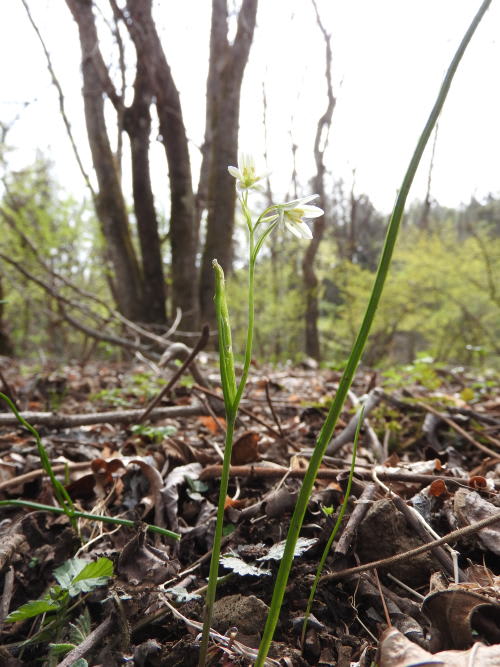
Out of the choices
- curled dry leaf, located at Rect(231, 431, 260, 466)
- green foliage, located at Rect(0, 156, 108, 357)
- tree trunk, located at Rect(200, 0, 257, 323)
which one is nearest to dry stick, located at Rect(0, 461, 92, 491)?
curled dry leaf, located at Rect(231, 431, 260, 466)

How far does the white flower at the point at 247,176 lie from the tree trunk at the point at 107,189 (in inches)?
225

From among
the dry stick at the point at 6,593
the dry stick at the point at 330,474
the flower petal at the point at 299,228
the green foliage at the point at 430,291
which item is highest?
the green foliage at the point at 430,291

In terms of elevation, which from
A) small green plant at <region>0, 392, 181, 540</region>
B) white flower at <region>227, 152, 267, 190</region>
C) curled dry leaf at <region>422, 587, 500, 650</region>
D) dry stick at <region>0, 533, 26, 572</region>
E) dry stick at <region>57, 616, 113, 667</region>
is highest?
white flower at <region>227, 152, 267, 190</region>

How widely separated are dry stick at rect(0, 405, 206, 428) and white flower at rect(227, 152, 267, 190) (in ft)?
4.44

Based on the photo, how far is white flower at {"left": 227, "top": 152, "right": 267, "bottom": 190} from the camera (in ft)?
2.66

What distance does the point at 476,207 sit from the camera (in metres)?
24.0

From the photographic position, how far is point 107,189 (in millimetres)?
6230

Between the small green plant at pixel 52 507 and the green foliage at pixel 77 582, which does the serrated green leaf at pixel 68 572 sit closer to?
the green foliage at pixel 77 582

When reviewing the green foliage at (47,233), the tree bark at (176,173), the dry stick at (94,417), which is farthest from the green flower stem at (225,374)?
the green foliage at (47,233)

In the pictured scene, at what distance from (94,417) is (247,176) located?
144cm

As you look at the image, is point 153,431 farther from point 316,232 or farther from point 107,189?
point 316,232

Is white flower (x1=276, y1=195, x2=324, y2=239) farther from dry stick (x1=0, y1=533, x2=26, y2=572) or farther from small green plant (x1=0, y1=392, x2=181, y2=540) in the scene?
dry stick (x1=0, y1=533, x2=26, y2=572)

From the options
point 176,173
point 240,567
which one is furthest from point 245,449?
point 176,173

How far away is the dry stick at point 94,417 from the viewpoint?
1.70m
